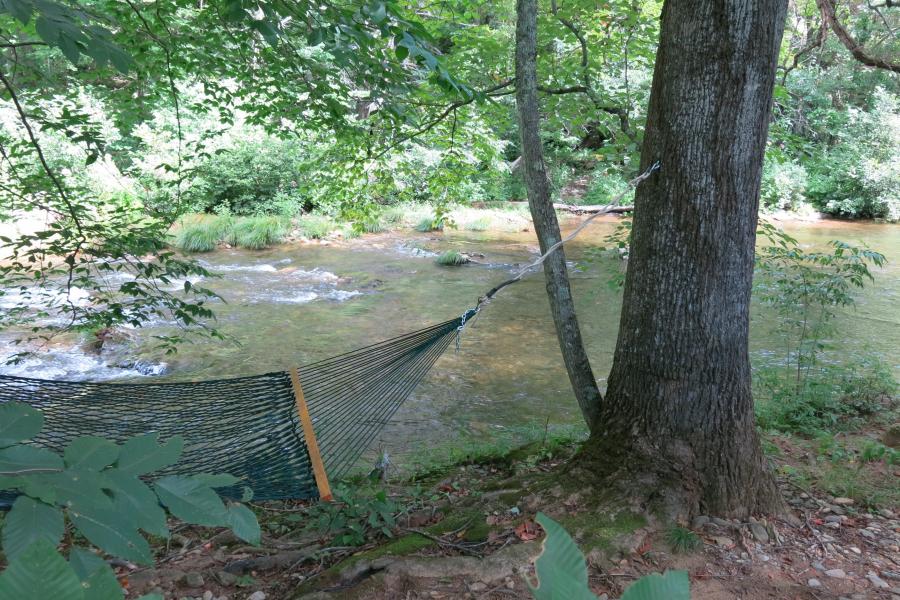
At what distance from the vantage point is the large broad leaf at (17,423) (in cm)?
68

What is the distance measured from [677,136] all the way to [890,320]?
19.0ft

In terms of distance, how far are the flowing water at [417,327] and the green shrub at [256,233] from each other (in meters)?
0.44

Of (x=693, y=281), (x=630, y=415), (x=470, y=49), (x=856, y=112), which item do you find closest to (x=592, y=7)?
(x=470, y=49)

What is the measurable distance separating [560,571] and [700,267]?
→ 1728 mm

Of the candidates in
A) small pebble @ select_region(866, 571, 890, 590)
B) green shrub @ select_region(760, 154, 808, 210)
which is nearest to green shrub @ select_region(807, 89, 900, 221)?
green shrub @ select_region(760, 154, 808, 210)

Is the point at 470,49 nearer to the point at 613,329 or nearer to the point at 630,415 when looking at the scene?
the point at 630,415

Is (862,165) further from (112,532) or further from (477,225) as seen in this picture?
(112,532)

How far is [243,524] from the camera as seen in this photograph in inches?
32.2

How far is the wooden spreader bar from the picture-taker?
229cm

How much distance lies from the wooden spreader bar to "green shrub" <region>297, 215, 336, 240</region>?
363 inches

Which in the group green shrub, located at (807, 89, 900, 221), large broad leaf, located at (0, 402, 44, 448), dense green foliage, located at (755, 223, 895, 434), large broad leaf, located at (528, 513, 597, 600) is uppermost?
green shrub, located at (807, 89, 900, 221)

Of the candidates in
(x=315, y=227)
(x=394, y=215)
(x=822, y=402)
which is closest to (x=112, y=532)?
(x=822, y=402)

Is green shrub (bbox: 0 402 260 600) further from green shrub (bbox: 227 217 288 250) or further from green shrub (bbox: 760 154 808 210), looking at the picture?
green shrub (bbox: 760 154 808 210)

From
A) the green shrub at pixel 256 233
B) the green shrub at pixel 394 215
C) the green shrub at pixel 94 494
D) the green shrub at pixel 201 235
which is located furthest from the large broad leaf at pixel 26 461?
the green shrub at pixel 394 215
